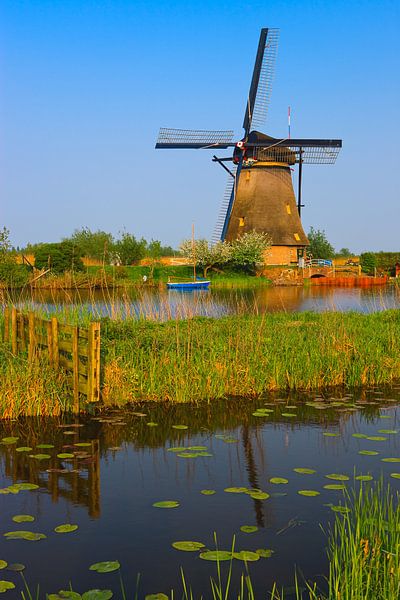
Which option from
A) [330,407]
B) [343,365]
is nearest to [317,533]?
[330,407]

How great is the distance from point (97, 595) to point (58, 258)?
35.8 m

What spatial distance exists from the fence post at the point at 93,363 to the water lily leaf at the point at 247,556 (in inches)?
141

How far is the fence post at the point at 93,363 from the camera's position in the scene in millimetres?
7516

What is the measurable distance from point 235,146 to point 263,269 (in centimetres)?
777

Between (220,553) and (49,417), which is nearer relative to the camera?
(220,553)

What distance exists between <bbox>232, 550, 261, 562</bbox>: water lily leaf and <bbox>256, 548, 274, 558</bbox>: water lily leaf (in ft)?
0.12

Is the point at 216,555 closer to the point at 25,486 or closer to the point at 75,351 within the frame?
the point at 25,486

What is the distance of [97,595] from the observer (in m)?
3.81

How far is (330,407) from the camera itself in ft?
28.3

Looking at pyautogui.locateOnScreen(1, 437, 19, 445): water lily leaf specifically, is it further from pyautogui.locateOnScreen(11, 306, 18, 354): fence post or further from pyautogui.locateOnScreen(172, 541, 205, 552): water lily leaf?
pyautogui.locateOnScreen(172, 541, 205, 552): water lily leaf

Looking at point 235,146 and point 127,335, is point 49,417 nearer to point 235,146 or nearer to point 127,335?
point 127,335

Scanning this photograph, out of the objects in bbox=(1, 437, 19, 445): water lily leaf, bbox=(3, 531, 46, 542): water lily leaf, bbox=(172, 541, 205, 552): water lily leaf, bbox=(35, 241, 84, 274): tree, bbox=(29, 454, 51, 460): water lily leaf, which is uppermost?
bbox=(35, 241, 84, 274): tree

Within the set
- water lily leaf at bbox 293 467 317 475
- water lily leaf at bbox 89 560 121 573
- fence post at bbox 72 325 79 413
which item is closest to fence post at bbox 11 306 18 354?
fence post at bbox 72 325 79 413

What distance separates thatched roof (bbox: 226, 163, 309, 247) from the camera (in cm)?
4166
